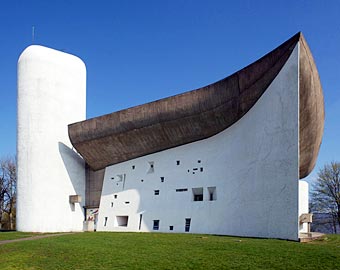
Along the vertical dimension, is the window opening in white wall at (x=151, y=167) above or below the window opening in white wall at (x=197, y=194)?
above

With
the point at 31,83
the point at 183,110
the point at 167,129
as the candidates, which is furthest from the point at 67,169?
the point at 183,110

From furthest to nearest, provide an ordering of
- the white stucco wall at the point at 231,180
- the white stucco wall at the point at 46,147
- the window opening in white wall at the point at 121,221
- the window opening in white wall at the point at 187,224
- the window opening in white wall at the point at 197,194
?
the white stucco wall at the point at 46,147
the window opening in white wall at the point at 121,221
the window opening in white wall at the point at 197,194
the window opening in white wall at the point at 187,224
the white stucco wall at the point at 231,180

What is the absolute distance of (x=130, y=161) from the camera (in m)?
22.4

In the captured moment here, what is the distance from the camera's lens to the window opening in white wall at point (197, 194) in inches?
752

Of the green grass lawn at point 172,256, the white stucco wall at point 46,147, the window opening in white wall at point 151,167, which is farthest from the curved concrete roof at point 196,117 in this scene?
the green grass lawn at point 172,256

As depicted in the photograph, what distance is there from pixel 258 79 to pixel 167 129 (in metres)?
6.02

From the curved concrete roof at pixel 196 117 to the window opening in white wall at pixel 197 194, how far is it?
2.73 meters

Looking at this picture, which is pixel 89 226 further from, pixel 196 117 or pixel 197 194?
pixel 196 117

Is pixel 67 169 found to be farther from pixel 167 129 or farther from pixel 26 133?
pixel 167 129

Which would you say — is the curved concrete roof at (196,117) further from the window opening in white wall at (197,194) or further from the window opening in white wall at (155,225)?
the window opening in white wall at (155,225)

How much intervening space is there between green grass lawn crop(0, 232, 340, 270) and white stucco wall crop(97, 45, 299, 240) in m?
3.47

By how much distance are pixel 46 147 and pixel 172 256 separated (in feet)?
50.9

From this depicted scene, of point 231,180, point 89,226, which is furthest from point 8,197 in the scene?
point 231,180

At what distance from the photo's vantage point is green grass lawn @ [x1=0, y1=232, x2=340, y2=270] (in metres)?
8.98
